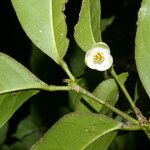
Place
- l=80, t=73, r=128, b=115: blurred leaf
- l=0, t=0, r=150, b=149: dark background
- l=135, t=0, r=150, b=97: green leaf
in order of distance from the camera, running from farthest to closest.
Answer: l=0, t=0, r=150, b=149: dark background < l=80, t=73, r=128, b=115: blurred leaf < l=135, t=0, r=150, b=97: green leaf

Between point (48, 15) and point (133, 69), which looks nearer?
point (48, 15)

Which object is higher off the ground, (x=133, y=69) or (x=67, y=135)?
(x=67, y=135)

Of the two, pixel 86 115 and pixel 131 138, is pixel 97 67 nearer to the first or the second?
pixel 86 115

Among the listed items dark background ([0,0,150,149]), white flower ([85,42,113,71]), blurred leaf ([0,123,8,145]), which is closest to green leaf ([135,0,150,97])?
white flower ([85,42,113,71])

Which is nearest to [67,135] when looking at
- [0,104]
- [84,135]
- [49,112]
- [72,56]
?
[84,135]

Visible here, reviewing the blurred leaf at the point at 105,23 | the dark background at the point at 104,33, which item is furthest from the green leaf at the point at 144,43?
the blurred leaf at the point at 105,23

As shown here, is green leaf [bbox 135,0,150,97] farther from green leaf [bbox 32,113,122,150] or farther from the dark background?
the dark background

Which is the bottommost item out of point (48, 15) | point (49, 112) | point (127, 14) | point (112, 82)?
point (49, 112)
